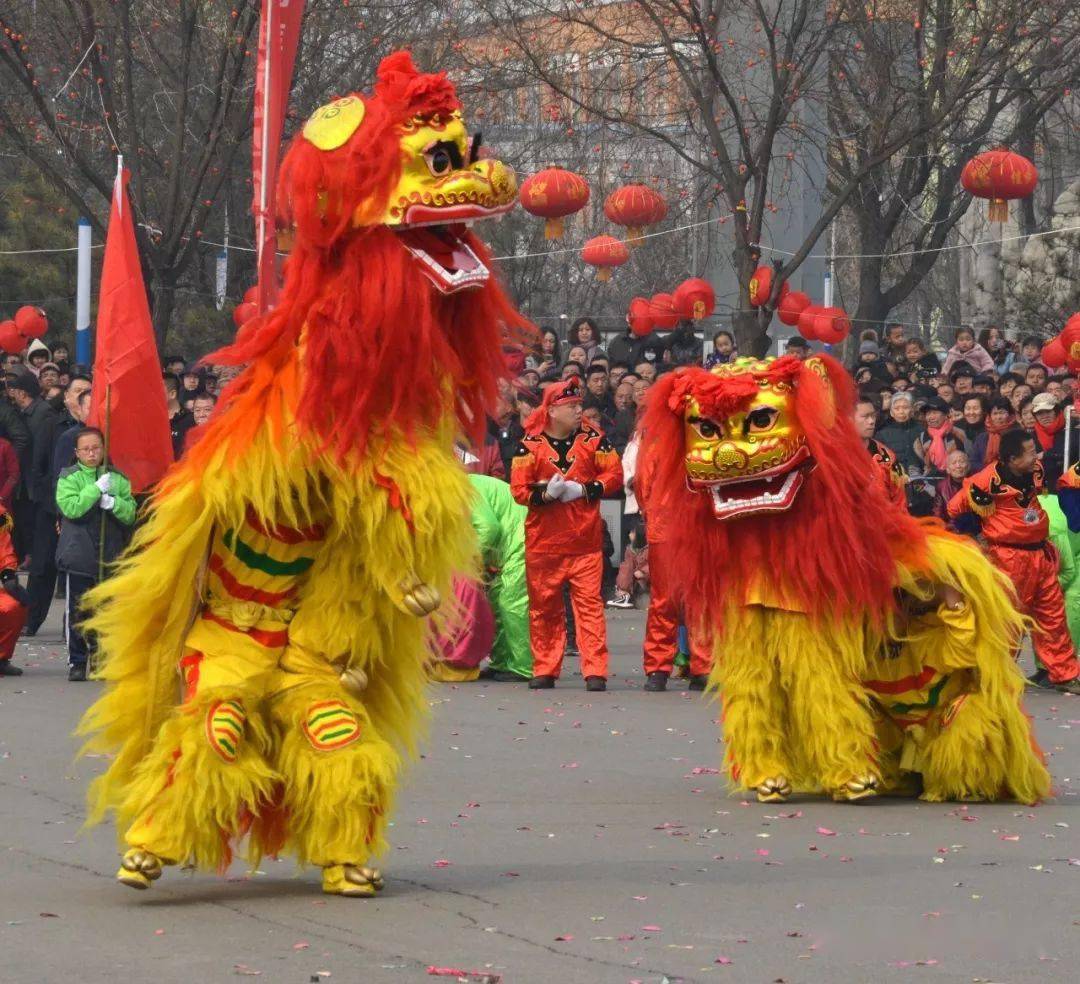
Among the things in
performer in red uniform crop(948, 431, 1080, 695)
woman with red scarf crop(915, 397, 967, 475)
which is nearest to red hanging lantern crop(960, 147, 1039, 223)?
woman with red scarf crop(915, 397, 967, 475)

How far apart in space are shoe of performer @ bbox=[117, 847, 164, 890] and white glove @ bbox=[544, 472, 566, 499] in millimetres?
6309

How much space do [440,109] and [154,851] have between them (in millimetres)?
2232

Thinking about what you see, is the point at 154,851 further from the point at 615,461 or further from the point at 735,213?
the point at 735,213

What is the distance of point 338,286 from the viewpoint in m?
5.96

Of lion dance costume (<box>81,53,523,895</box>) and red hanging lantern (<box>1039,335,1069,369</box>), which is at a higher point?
red hanging lantern (<box>1039,335,1069,369</box>)

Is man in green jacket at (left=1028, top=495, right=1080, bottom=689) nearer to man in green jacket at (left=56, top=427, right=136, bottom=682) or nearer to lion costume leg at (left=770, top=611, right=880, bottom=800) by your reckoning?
lion costume leg at (left=770, top=611, right=880, bottom=800)

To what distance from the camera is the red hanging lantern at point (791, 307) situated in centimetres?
2045

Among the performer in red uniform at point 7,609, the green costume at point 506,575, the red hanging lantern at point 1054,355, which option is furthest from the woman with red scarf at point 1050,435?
the performer in red uniform at point 7,609

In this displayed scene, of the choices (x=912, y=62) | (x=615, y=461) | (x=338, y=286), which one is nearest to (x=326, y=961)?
(x=338, y=286)

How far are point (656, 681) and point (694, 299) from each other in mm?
8561

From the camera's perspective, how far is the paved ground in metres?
5.29

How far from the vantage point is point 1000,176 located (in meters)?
18.5

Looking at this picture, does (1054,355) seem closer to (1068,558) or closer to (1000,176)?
(1000,176)

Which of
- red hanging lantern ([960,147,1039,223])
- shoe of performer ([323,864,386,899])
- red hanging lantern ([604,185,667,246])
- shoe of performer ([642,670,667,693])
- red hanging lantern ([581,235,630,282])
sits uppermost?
red hanging lantern ([960,147,1039,223])
